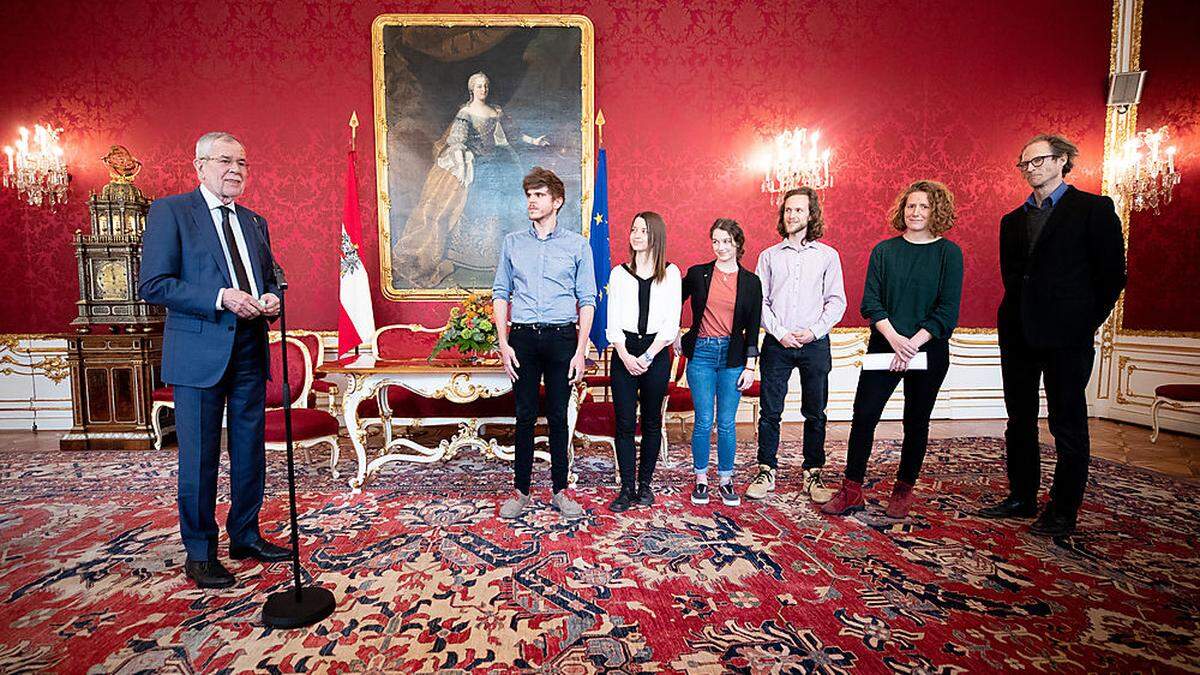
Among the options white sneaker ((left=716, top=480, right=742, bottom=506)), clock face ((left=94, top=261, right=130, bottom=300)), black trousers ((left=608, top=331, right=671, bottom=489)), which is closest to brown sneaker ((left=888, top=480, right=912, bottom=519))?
white sneaker ((left=716, top=480, right=742, bottom=506))

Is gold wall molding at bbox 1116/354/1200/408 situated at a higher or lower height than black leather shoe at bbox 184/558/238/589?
higher

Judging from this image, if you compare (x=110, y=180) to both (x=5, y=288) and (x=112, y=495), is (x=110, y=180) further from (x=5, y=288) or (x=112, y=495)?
(x=112, y=495)

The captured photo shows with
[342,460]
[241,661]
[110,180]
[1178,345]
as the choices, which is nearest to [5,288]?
[110,180]

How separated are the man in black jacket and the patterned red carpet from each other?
42 centimetres

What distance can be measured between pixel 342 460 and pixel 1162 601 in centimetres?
443

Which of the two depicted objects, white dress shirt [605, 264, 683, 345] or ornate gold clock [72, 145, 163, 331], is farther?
ornate gold clock [72, 145, 163, 331]

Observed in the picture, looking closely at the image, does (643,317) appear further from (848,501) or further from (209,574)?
(209,574)

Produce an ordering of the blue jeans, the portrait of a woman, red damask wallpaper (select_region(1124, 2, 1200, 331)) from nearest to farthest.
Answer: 1. the blue jeans
2. red damask wallpaper (select_region(1124, 2, 1200, 331))
3. the portrait of a woman

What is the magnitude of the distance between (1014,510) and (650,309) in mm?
2121

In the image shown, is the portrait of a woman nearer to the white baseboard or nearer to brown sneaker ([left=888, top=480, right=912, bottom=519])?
the white baseboard

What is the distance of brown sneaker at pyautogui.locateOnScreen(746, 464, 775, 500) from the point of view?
3201 millimetres

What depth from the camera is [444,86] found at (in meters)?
5.12

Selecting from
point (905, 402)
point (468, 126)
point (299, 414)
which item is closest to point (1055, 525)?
point (905, 402)

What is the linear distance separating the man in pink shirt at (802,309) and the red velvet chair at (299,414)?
265 centimetres
